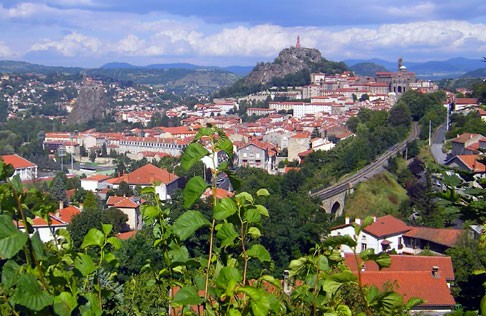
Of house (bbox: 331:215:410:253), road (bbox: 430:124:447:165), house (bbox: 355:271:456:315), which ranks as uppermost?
house (bbox: 355:271:456:315)

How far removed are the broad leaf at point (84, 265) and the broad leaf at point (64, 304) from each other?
95 mm

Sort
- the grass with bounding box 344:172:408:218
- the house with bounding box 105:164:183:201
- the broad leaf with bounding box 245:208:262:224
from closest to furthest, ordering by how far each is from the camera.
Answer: the broad leaf with bounding box 245:208:262:224 < the grass with bounding box 344:172:408:218 < the house with bounding box 105:164:183:201

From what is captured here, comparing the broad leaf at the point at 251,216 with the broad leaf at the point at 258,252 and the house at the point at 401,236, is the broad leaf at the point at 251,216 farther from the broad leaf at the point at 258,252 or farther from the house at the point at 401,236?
the house at the point at 401,236

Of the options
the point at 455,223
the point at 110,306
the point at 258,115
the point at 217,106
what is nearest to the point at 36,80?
the point at 217,106

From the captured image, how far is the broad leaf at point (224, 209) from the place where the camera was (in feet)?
3.54

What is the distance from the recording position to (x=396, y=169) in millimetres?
21562

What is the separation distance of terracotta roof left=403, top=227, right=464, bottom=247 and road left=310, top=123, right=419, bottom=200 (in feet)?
17.3

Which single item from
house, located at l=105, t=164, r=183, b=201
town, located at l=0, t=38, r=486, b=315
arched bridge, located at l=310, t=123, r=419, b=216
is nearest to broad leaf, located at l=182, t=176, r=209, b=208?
town, located at l=0, t=38, r=486, b=315

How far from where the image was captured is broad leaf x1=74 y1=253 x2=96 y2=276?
3.83 feet

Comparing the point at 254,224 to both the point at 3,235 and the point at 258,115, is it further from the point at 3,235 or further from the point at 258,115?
the point at 258,115

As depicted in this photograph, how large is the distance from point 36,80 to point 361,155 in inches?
3319

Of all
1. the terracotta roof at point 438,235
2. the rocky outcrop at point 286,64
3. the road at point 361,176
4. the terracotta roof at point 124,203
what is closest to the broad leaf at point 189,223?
the terracotta roof at point 438,235

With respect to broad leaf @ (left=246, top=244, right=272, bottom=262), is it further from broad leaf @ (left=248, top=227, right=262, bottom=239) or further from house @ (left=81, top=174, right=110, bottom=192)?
house @ (left=81, top=174, right=110, bottom=192)

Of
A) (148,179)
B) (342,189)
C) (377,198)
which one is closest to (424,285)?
(377,198)
